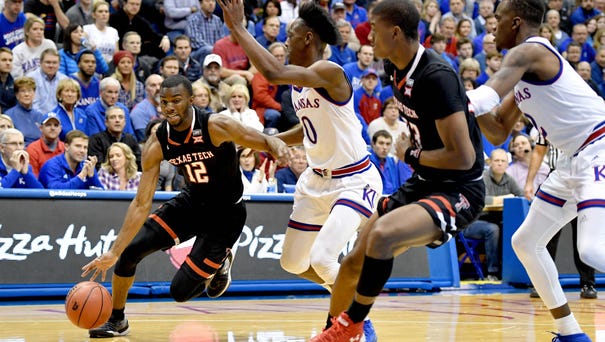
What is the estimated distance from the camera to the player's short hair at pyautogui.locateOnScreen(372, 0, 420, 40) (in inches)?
237

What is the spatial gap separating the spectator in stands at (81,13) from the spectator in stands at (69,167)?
414 centimetres

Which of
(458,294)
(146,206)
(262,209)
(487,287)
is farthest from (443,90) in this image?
(487,287)

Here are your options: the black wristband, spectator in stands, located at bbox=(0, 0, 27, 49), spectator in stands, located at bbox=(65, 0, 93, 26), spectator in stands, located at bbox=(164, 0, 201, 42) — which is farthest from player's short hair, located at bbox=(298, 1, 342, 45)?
spectator in stands, located at bbox=(164, 0, 201, 42)

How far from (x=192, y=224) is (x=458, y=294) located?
511 centimetres

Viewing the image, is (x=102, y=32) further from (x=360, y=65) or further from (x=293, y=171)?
(x=360, y=65)

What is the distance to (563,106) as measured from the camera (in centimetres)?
643

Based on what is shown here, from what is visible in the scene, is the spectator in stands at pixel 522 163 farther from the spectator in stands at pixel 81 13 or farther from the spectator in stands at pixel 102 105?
the spectator in stands at pixel 81 13

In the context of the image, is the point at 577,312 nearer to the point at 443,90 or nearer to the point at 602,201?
the point at 602,201

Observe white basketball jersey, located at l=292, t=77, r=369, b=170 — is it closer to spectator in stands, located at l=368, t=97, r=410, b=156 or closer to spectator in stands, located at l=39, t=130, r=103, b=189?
spectator in stands, located at l=39, t=130, r=103, b=189

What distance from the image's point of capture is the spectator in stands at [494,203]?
13164mm

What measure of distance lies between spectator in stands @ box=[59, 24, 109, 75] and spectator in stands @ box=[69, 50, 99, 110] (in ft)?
0.77

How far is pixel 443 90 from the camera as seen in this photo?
580 centimetres

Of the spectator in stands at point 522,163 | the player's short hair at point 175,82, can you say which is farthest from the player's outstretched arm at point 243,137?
the spectator in stands at point 522,163

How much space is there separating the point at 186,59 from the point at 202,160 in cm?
750
